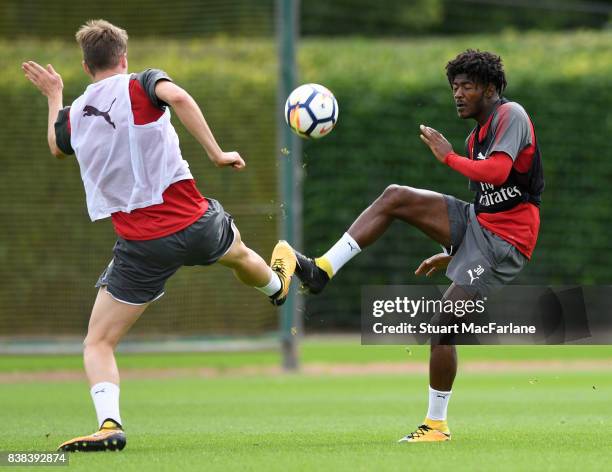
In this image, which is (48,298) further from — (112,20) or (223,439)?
(223,439)

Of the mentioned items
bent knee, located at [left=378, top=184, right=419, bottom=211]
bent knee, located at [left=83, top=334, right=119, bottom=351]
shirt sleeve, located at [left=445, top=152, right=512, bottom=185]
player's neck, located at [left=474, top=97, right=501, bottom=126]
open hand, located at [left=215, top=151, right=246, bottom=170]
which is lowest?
bent knee, located at [left=83, top=334, right=119, bottom=351]

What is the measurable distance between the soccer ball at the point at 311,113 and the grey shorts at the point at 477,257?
1.12 meters

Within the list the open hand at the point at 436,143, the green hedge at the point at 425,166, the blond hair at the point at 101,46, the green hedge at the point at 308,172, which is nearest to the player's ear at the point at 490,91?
the open hand at the point at 436,143

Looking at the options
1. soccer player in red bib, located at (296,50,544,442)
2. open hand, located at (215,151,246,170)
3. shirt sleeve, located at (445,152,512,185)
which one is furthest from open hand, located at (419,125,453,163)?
open hand, located at (215,151,246,170)

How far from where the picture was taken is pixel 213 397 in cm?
1320

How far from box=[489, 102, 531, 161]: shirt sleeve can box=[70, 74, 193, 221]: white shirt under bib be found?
83.4 inches

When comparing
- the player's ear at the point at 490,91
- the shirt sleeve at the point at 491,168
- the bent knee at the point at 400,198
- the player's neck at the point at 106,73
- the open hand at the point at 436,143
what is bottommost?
the bent knee at the point at 400,198

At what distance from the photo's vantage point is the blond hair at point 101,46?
7574 millimetres

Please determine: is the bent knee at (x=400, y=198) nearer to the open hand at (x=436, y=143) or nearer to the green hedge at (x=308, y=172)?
the open hand at (x=436, y=143)

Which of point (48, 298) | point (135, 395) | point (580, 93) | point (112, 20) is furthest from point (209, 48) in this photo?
point (135, 395)

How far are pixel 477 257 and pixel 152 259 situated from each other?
2246 millimetres

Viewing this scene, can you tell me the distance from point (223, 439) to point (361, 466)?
6.50 ft

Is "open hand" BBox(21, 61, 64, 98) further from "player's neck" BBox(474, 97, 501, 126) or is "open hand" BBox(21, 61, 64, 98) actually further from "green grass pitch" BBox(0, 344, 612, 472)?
"player's neck" BBox(474, 97, 501, 126)

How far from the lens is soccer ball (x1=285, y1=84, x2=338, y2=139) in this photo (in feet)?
28.8
